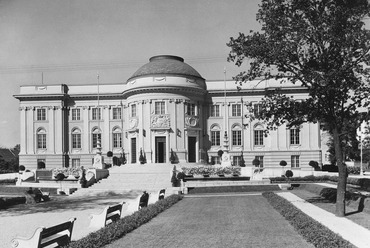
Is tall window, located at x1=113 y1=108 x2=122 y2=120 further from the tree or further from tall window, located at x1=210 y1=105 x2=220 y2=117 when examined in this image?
the tree

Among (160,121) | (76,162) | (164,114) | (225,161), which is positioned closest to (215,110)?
(164,114)

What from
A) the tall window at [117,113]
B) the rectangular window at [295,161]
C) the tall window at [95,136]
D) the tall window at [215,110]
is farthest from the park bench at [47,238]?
the tall window at [95,136]

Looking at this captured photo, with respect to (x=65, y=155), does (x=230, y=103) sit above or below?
above

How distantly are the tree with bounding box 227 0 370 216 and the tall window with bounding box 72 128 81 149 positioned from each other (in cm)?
4342

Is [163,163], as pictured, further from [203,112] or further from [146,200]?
[146,200]

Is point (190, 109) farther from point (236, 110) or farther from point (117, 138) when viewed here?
point (117, 138)

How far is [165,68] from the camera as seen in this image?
51344 millimetres

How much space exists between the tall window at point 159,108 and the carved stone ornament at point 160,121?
1.88 ft

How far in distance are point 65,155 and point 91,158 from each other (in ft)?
11.0

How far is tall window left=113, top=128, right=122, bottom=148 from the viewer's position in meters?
57.2

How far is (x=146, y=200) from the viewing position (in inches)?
790

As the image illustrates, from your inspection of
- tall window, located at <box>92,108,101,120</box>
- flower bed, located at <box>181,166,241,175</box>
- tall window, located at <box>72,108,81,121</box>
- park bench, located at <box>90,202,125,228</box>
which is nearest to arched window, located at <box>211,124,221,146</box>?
flower bed, located at <box>181,166,241,175</box>

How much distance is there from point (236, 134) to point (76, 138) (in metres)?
20.7

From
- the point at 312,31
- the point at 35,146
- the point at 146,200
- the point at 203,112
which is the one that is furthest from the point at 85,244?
the point at 35,146
